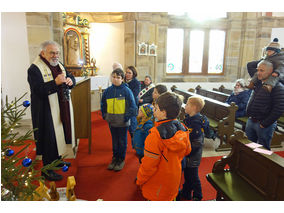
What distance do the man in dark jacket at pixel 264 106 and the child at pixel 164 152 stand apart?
1.46m

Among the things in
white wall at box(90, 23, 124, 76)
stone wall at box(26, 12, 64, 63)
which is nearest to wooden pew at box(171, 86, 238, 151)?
stone wall at box(26, 12, 64, 63)

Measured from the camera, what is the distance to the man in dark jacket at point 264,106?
8.91ft

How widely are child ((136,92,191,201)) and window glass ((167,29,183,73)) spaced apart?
7.13 meters

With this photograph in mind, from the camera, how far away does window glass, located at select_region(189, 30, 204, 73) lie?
869 cm

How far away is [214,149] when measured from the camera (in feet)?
14.2

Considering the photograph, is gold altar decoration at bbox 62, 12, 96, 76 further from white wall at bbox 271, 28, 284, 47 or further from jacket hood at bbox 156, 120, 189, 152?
white wall at bbox 271, 28, 284, 47

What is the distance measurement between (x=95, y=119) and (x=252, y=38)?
6.87m

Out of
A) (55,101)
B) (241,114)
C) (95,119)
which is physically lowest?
(95,119)

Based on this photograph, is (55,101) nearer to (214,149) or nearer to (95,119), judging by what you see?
(214,149)

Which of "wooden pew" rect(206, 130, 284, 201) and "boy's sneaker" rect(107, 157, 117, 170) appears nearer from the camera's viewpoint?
"wooden pew" rect(206, 130, 284, 201)

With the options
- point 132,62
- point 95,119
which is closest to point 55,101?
point 95,119

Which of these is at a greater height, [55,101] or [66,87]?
[66,87]

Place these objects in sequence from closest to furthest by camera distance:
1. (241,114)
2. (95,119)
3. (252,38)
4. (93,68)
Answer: (241,114), (95,119), (93,68), (252,38)

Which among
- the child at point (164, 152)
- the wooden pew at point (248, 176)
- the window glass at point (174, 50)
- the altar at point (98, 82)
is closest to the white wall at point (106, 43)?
the altar at point (98, 82)
